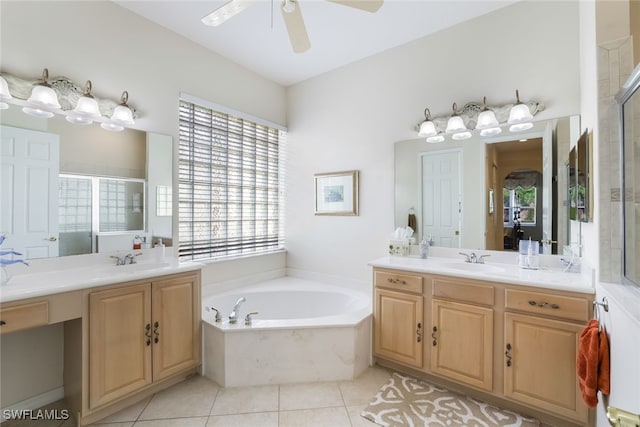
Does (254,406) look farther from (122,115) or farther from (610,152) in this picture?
(610,152)

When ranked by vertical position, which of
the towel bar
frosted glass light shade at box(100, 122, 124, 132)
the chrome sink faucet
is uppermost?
frosted glass light shade at box(100, 122, 124, 132)

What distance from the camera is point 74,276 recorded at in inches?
75.9

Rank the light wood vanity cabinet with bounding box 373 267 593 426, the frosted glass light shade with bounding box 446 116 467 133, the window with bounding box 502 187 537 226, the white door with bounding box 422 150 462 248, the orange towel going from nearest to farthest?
the orange towel, the light wood vanity cabinet with bounding box 373 267 593 426, the window with bounding box 502 187 537 226, the frosted glass light shade with bounding box 446 116 467 133, the white door with bounding box 422 150 462 248

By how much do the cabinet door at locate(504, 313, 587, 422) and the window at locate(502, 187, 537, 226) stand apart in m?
0.85

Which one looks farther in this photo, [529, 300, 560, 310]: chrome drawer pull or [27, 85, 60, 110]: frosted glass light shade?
[27, 85, 60, 110]: frosted glass light shade

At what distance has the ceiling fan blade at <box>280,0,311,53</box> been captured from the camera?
5.16 feet

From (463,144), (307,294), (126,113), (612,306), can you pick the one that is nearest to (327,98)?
(463,144)

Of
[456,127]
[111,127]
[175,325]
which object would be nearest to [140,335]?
[175,325]

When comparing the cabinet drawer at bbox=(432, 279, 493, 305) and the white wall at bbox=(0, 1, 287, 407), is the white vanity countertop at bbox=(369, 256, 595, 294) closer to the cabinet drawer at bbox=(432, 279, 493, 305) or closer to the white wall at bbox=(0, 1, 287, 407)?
the cabinet drawer at bbox=(432, 279, 493, 305)

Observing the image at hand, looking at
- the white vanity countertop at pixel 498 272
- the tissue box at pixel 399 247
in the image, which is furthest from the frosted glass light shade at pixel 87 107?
the tissue box at pixel 399 247

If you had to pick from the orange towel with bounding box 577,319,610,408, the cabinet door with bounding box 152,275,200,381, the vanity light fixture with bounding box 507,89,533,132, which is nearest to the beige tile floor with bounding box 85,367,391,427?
the cabinet door with bounding box 152,275,200,381

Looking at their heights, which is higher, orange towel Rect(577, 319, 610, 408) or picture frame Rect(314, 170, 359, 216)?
picture frame Rect(314, 170, 359, 216)

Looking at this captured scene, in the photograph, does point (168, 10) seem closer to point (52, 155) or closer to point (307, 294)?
point (52, 155)

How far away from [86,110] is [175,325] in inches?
67.4
